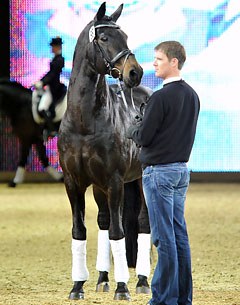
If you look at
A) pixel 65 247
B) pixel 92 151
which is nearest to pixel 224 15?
pixel 65 247

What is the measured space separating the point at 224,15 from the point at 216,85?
1.12 m

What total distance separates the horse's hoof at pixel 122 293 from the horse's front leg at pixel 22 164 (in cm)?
875

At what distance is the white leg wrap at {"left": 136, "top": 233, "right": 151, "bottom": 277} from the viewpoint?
7.36 metres

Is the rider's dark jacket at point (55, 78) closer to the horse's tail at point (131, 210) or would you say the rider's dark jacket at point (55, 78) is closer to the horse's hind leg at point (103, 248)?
the horse's tail at point (131, 210)

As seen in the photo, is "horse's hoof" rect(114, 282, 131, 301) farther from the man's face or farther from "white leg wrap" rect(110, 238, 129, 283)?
the man's face

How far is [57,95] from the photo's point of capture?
48.4 ft

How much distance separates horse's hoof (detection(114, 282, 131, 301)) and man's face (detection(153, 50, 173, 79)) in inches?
72.4

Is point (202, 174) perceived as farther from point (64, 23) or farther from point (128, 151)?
point (128, 151)

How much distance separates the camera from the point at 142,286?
23.9ft

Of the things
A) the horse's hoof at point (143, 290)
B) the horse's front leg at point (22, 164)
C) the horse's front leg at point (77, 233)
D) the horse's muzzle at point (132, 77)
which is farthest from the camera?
the horse's front leg at point (22, 164)

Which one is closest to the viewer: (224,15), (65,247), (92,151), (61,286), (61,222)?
(92,151)

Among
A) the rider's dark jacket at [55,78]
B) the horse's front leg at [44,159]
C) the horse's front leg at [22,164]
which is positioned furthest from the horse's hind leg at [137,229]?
the horse's front leg at [22,164]

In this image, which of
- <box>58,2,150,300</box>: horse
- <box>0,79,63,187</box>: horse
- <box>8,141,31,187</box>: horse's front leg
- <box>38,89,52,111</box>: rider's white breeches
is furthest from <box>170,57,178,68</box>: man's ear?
<box>8,141,31,187</box>: horse's front leg

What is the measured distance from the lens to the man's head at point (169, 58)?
550cm
